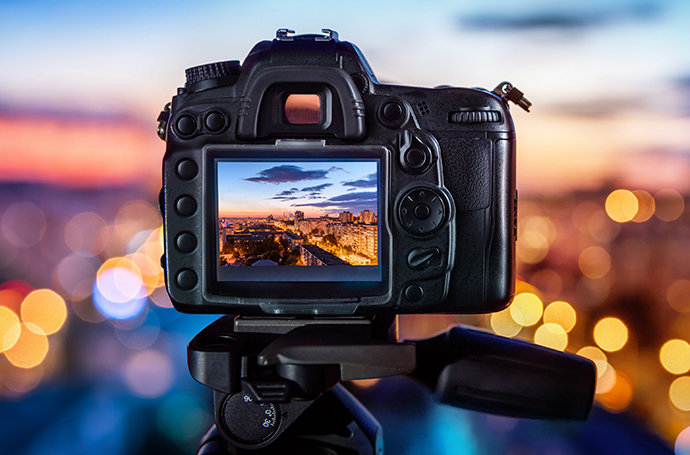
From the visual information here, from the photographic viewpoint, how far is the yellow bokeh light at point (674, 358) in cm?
537

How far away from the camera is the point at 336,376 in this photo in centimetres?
69

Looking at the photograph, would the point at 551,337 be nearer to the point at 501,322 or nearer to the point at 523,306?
the point at 523,306

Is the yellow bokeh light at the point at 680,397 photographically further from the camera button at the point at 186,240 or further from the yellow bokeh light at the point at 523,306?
the camera button at the point at 186,240

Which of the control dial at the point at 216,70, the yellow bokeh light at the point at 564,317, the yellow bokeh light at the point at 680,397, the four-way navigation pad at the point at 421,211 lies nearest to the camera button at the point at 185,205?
the control dial at the point at 216,70

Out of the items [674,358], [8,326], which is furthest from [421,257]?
[674,358]

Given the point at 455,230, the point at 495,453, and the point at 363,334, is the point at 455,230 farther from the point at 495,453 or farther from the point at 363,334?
the point at 495,453

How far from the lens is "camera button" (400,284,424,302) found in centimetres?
75

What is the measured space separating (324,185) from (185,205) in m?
0.19

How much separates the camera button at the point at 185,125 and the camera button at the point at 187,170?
4cm

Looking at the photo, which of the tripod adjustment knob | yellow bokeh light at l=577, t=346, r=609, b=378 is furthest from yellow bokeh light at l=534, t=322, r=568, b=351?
the tripod adjustment knob

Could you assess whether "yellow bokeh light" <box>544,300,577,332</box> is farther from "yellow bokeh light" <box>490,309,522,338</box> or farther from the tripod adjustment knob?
the tripod adjustment knob

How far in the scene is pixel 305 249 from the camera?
0.75 metres

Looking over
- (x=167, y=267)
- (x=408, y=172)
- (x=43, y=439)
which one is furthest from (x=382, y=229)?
(x=43, y=439)

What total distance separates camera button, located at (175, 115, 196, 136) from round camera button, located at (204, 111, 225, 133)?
20 mm
